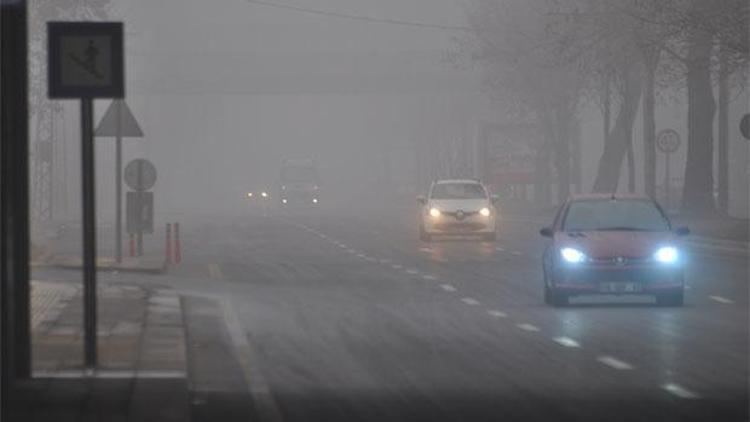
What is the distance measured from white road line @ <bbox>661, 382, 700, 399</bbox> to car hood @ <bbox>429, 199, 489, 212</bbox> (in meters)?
35.0

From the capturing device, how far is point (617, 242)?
26375mm

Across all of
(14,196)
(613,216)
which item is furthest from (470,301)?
(14,196)

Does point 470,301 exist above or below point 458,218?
below

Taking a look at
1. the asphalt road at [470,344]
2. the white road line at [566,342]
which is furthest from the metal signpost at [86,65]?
the white road line at [566,342]

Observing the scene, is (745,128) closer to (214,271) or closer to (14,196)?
(214,271)

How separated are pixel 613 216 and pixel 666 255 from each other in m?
1.70

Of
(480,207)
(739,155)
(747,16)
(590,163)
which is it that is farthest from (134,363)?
(590,163)

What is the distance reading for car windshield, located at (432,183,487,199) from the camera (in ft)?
177

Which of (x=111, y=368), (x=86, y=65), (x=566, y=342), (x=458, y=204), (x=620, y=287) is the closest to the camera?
(x=86, y=65)

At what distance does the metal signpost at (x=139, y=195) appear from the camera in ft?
129

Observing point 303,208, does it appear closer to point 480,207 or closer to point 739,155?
point 739,155

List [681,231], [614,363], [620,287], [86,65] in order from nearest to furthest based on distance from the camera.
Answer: [86,65] → [614,363] → [620,287] → [681,231]

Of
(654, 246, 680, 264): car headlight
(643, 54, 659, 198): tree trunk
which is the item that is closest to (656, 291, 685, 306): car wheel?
(654, 246, 680, 264): car headlight

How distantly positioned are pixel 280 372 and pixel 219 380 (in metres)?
0.82
